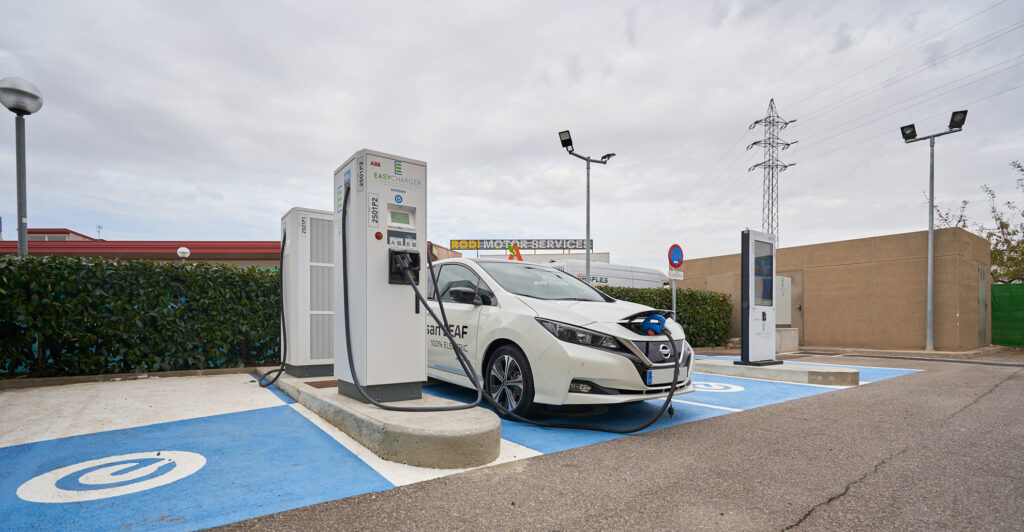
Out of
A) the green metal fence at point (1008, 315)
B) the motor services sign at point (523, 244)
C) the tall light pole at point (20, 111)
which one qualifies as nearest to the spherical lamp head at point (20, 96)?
the tall light pole at point (20, 111)

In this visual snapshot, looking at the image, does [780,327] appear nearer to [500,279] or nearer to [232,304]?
[500,279]

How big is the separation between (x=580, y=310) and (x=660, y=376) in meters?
0.89

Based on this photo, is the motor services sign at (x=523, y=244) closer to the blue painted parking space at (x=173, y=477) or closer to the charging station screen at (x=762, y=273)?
the charging station screen at (x=762, y=273)

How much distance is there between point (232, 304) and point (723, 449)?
6749 millimetres

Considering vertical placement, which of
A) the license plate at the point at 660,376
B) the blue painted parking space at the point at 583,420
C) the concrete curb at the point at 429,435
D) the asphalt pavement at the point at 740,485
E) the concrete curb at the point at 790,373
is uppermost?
the license plate at the point at 660,376

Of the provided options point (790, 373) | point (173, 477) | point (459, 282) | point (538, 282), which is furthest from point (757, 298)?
point (173, 477)

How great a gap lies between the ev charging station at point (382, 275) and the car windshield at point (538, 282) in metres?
1.19

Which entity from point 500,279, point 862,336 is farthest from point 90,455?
point 862,336

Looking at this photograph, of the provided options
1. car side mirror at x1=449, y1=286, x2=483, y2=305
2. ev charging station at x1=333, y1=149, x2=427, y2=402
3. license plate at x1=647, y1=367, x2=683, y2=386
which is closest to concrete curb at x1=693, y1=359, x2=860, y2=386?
license plate at x1=647, y1=367, x2=683, y2=386

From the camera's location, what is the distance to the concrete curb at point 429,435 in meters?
3.31

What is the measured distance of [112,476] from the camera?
3.11 m

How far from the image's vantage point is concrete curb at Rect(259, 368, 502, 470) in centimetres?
331

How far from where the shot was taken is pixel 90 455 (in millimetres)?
Answer: 3494

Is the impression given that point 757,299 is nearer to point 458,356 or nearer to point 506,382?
point 506,382
